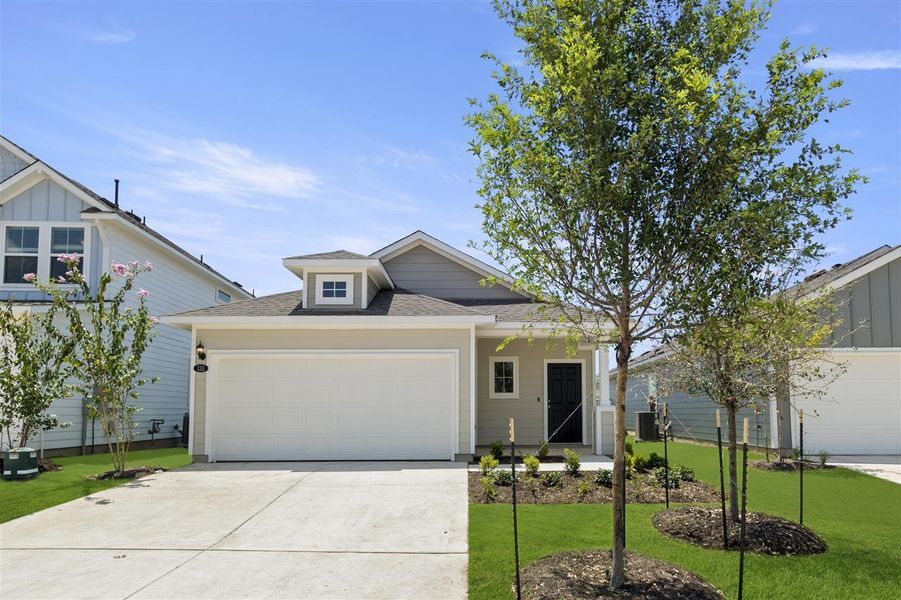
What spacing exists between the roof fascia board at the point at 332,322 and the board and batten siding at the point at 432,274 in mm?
4326

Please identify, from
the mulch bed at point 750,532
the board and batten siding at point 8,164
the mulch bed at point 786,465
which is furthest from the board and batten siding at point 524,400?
the board and batten siding at point 8,164

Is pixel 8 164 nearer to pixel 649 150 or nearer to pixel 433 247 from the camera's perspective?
pixel 433 247

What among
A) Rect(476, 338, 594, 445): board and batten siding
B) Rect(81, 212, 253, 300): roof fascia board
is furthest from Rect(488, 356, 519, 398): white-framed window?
Rect(81, 212, 253, 300): roof fascia board

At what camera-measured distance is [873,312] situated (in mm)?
15695

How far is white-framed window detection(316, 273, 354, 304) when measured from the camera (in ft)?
46.4

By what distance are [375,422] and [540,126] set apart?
29.5 feet

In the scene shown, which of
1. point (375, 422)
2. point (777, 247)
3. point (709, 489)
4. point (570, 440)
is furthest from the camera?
point (570, 440)

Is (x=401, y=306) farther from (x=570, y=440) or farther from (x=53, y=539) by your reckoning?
(x=53, y=539)

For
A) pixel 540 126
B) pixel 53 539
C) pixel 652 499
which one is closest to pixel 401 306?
pixel 652 499

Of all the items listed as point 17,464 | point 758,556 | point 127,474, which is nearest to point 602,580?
point 758,556

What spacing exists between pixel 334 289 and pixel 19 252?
7905 mm

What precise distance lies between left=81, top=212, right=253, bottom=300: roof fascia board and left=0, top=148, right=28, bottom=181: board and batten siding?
3.27 meters

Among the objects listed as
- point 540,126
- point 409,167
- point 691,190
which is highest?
point 409,167

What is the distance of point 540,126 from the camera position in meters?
5.57
